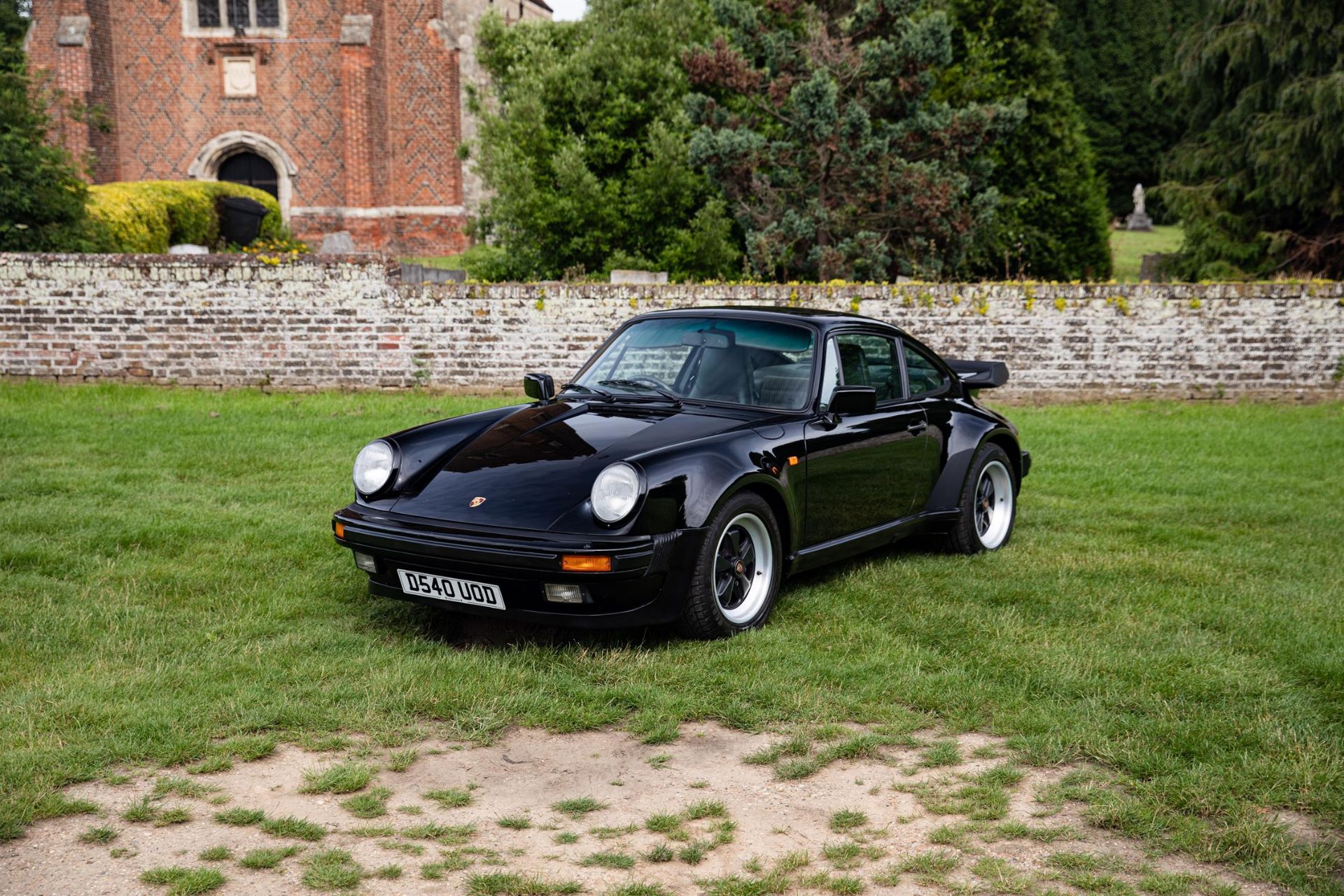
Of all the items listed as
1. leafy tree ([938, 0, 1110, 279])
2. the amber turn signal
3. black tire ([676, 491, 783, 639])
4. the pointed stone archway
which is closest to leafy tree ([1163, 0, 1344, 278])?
leafy tree ([938, 0, 1110, 279])

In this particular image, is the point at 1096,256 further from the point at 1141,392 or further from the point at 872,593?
the point at 872,593

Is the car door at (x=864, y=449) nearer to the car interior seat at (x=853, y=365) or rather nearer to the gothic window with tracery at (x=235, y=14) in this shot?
the car interior seat at (x=853, y=365)

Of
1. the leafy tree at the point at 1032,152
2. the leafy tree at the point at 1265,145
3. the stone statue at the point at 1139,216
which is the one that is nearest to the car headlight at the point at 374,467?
the leafy tree at the point at 1032,152

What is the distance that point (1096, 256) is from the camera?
71.5 ft

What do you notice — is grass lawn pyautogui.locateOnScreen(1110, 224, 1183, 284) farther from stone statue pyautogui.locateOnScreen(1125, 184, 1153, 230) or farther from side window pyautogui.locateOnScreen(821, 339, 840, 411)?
side window pyautogui.locateOnScreen(821, 339, 840, 411)

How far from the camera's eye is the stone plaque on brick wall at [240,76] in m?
31.1

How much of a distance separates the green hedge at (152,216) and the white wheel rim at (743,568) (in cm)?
1343

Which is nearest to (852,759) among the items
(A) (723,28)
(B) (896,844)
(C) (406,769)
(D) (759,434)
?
(B) (896,844)

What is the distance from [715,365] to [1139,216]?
123 feet

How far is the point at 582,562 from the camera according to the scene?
4676mm

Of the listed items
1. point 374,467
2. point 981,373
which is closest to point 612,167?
point 981,373

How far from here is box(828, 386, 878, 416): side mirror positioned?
18.7 ft

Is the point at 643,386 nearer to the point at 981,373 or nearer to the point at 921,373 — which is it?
the point at 921,373

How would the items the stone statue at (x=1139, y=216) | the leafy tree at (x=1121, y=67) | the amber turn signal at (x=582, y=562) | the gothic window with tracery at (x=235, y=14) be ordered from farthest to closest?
the stone statue at (x=1139, y=216)
the leafy tree at (x=1121, y=67)
the gothic window with tracery at (x=235, y=14)
the amber turn signal at (x=582, y=562)
